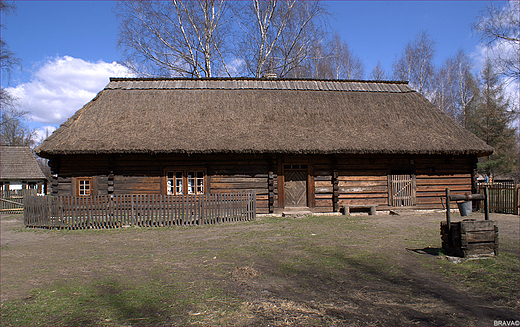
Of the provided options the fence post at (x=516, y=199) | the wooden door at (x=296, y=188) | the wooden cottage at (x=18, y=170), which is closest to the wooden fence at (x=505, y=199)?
the fence post at (x=516, y=199)

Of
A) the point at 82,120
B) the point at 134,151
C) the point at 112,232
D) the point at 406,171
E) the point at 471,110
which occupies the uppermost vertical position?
the point at 471,110

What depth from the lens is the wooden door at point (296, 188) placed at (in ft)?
47.0

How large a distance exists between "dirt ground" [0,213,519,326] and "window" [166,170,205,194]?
3507mm

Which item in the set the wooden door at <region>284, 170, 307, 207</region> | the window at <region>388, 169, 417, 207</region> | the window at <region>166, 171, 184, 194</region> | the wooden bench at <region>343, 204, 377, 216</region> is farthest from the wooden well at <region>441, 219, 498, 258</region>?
the window at <region>166, 171, 184, 194</region>

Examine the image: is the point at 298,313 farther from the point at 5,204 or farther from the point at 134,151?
the point at 5,204

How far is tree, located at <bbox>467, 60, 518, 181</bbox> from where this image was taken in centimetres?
2684

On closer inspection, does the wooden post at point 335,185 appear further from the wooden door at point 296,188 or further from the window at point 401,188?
the window at point 401,188

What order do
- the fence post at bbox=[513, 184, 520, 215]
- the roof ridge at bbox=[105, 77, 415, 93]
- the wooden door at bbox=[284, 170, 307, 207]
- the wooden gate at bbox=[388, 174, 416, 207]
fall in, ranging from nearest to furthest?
1. the fence post at bbox=[513, 184, 520, 215]
2. the wooden door at bbox=[284, 170, 307, 207]
3. the wooden gate at bbox=[388, 174, 416, 207]
4. the roof ridge at bbox=[105, 77, 415, 93]

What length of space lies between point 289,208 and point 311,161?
7.49 feet

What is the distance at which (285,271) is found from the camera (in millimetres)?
5707

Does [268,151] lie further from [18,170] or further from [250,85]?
[18,170]

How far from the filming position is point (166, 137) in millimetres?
13430

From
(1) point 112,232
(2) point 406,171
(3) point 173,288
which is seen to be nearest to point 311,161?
(2) point 406,171

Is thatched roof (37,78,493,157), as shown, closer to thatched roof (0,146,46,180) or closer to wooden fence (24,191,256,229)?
wooden fence (24,191,256,229)
